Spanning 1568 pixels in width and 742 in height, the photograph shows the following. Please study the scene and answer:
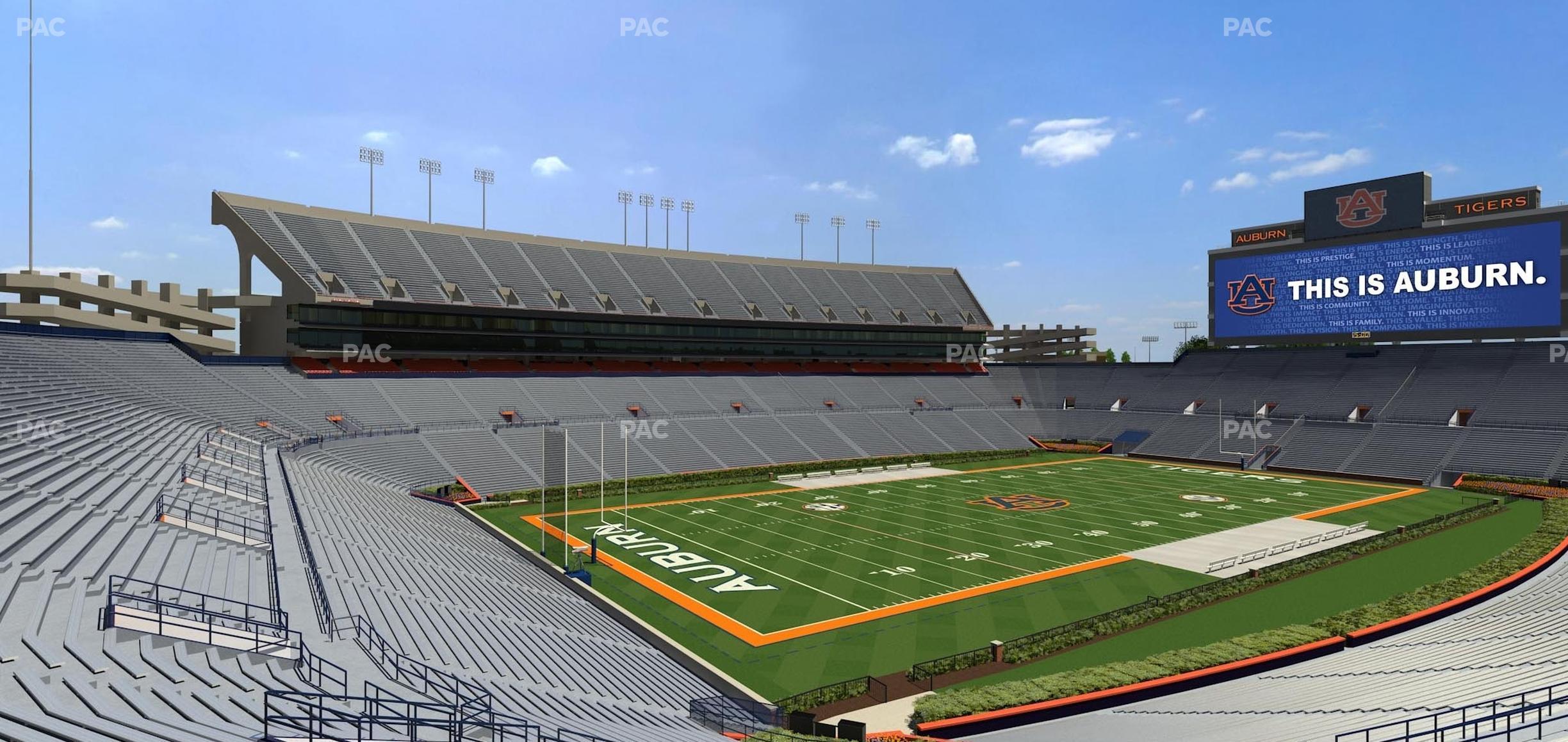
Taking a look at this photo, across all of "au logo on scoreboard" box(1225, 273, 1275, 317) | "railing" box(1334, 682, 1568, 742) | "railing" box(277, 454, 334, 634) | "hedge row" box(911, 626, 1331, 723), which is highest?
"au logo on scoreboard" box(1225, 273, 1275, 317)

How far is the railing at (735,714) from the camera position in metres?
14.2

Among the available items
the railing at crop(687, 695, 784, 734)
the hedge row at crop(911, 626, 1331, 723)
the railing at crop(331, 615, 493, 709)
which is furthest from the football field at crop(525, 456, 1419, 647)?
the railing at crop(331, 615, 493, 709)

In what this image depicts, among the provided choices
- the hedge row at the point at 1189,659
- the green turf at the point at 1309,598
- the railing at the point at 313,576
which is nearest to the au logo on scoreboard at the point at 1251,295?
the green turf at the point at 1309,598

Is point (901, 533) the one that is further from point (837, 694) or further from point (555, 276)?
point (555, 276)

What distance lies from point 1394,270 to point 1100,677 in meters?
45.7

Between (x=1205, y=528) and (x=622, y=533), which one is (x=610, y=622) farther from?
(x=1205, y=528)

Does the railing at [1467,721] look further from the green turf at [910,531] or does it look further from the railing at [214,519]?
the railing at [214,519]

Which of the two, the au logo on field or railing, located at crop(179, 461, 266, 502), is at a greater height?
railing, located at crop(179, 461, 266, 502)

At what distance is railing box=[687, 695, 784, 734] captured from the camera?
14250 millimetres

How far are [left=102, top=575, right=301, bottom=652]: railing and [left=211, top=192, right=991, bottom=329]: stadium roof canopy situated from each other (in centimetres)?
4000

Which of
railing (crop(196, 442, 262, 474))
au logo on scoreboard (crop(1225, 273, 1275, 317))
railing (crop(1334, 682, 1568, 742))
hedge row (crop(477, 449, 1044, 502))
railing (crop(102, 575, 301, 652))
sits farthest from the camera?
au logo on scoreboard (crop(1225, 273, 1275, 317))

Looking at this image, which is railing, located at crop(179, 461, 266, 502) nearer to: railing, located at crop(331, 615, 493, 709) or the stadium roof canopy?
railing, located at crop(331, 615, 493, 709)

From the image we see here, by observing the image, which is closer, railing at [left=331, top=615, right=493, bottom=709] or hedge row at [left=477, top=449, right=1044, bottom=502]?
railing at [left=331, top=615, right=493, bottom=709]

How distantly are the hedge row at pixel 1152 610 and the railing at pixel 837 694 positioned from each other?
0.93 metres
